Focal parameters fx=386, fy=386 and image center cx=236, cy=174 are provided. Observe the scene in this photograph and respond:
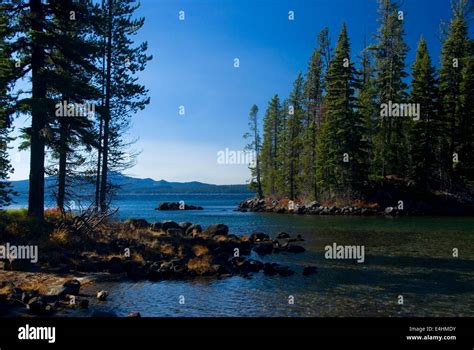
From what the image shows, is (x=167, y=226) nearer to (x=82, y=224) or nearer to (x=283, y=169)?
(x=82, y=224)

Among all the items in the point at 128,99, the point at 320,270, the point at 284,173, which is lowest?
the point at 320,270

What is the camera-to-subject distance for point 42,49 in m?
19.5

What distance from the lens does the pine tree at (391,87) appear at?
52.5m

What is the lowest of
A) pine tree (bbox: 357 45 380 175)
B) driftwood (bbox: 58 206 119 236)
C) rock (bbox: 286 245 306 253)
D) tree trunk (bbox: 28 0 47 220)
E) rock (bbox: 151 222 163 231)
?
rock (bbox: 286 245 306 253)

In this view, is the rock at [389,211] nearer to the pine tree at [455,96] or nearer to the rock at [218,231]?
the pine tree at [455,96]

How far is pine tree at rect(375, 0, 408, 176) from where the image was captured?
172 ft

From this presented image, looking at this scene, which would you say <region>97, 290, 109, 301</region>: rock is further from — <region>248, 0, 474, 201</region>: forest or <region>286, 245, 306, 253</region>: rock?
<region>248, 0, 474, 201</region>: forest

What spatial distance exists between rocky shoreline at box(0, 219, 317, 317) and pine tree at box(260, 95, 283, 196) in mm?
50913

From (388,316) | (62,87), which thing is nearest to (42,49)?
(62,87)

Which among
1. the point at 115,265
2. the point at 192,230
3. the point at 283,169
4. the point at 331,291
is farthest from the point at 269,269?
the point at 283,169

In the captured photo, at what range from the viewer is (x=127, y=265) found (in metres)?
15.5

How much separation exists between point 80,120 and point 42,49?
409cm

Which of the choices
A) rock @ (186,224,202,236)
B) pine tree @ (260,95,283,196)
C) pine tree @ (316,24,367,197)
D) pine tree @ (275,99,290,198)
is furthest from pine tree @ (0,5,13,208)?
pine tree @ (260,95,283,196)

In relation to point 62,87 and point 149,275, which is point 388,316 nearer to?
point 149,275
